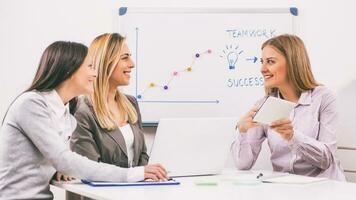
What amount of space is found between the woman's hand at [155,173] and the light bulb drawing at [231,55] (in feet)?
4.58

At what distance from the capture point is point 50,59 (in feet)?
7.24

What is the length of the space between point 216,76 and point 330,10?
0.79 m

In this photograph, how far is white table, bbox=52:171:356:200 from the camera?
5.82 ft

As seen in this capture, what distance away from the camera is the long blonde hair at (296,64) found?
8.92ft

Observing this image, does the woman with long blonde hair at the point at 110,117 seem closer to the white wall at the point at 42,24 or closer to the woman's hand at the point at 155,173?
the woman's hand at the point at 155,173

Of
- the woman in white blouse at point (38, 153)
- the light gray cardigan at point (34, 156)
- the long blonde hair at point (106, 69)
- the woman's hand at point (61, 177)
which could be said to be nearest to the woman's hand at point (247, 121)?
the long blonde hair at point (106, 69)

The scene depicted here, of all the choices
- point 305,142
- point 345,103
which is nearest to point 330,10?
point 345,103

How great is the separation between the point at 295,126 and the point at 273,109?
53 centimetres

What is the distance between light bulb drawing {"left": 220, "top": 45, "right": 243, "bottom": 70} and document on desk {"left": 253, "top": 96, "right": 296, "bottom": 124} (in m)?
1.12

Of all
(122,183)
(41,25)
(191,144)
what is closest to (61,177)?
(122,183)

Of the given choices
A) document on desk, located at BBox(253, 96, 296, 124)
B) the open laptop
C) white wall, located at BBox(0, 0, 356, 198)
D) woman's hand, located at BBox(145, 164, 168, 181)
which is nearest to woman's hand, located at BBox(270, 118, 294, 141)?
document on desk, located at BBox(253, 96, 296, 124)

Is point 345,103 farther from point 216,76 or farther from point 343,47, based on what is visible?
point 216,76

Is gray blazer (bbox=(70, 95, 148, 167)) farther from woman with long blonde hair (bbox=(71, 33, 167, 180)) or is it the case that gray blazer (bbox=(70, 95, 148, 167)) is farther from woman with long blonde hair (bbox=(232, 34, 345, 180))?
woman with long blonde hair (bbox=(232, 34, 345, 180))

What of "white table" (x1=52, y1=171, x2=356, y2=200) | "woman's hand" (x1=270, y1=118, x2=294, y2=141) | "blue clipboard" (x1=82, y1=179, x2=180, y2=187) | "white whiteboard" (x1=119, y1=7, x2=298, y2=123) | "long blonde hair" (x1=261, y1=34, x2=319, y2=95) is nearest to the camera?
"white table" (x1=52, y1=171, x2=356, y2=200)
